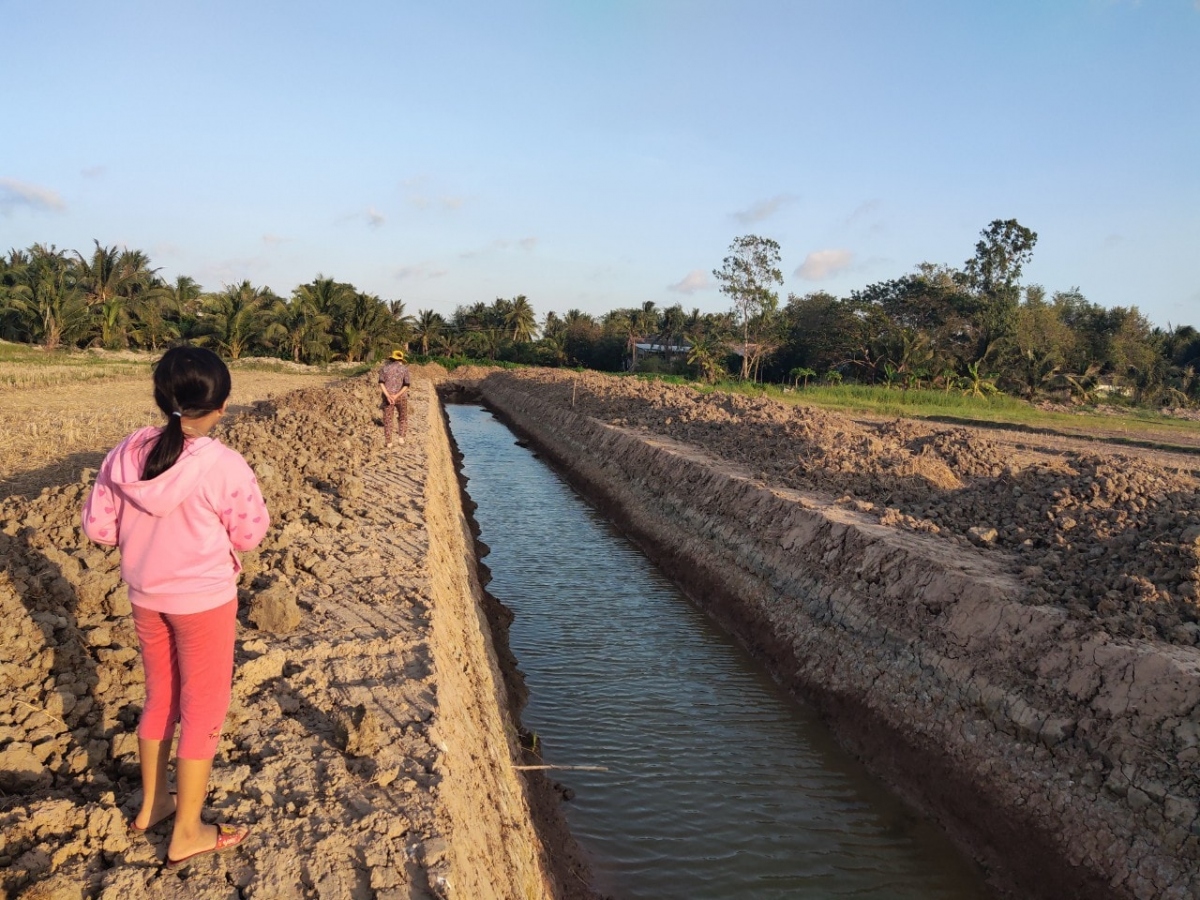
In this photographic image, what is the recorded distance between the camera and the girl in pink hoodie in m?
2.57

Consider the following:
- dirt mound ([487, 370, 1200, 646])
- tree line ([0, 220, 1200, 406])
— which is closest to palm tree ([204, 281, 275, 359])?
tree line ([0, 220, 1200, 406])

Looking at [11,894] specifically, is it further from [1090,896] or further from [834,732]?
[834,732]

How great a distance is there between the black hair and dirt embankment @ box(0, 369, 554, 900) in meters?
1.31

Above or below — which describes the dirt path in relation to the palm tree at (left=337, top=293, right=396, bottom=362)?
below

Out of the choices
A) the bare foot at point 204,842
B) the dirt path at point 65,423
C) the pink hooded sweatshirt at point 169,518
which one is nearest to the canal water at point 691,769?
the bare foot at point 204,842

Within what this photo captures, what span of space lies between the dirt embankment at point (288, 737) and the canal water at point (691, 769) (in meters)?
0.68

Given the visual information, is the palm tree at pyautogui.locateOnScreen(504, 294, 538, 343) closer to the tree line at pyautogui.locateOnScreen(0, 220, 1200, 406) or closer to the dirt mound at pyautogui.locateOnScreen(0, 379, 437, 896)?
the tree line at pyautogui.locateOnScreen(0, 220, 1200, 406)

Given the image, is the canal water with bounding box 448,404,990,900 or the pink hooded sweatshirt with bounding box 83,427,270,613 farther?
the canal water with bounding box 448,404,990,900

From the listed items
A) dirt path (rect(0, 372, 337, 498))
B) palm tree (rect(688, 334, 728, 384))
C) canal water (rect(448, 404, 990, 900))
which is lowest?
canal water (rect(448, 404, 990, 900))

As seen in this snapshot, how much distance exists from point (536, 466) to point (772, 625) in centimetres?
1233

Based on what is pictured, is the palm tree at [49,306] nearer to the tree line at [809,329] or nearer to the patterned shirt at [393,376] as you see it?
the tree line at [809,329]

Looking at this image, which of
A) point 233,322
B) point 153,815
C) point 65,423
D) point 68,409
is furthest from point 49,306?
point 153,815

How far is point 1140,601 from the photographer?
572 cm

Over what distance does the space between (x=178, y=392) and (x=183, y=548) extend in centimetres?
50
